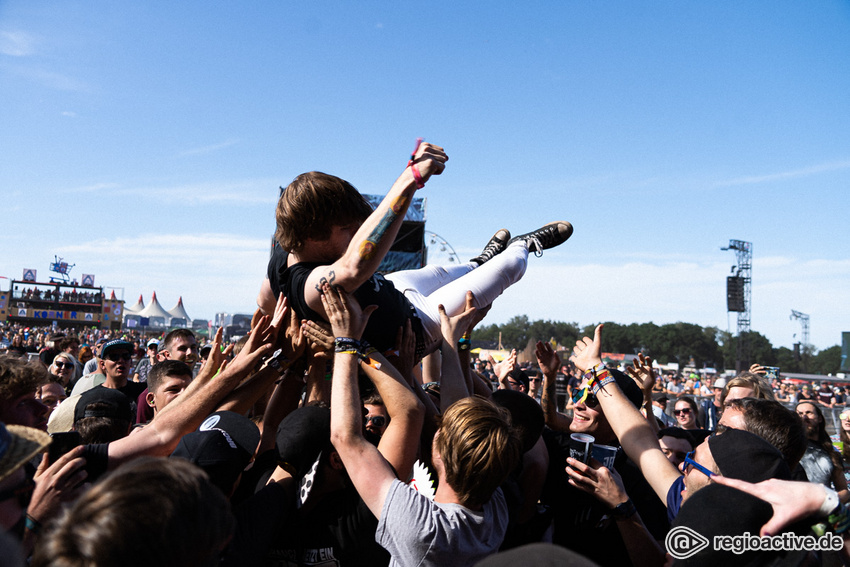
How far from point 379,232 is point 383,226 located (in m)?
0.03

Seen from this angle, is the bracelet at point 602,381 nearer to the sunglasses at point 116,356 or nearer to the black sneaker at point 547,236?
the black sneaker at point 547,236

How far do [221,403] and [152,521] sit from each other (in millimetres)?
1558

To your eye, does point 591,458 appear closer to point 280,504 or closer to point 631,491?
point 631,491

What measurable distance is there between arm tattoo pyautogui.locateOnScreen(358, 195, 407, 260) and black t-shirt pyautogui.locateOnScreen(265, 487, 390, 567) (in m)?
0.96

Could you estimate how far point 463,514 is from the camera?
1971 mm

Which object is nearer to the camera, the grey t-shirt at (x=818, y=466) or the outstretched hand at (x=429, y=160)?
the outstretched hand at (x=429, y=160)

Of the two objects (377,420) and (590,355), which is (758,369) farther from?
(377,420)

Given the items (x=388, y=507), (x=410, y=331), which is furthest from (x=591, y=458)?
(x=410, y=331)

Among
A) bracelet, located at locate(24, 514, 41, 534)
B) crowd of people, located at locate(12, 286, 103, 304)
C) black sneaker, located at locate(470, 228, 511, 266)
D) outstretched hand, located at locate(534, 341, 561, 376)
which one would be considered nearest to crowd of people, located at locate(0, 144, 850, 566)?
bracelet, located at locate(24, 514, 41, 534)

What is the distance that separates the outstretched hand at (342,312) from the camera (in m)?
2.33

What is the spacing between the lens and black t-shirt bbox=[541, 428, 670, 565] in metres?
2.54

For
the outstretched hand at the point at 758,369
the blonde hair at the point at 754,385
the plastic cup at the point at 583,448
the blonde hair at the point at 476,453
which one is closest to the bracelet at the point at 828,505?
the plastic cup at the point at 583,448

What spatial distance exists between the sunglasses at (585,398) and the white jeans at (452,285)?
83cm

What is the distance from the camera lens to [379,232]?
2320mm
